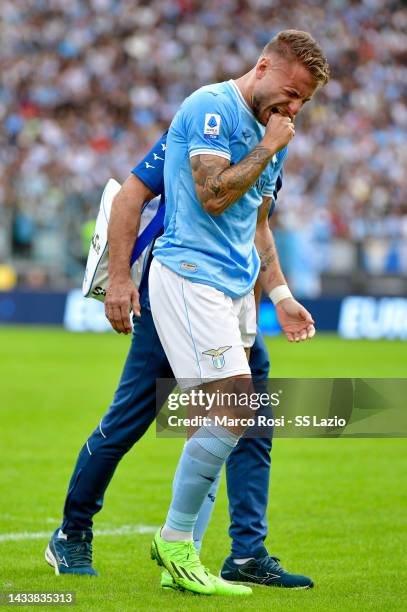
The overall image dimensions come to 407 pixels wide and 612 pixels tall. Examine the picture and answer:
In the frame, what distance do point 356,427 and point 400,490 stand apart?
250cm

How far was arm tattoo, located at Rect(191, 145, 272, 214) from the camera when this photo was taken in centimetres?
445

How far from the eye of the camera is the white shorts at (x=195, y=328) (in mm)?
4605

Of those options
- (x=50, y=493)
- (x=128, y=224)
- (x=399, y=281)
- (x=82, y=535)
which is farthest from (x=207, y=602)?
(x=399, y=281)

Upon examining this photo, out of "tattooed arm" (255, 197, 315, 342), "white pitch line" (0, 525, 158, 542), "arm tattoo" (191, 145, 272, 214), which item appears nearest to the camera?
"arm tattoo" (191, 145, 272, 214)

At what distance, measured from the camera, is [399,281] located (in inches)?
834

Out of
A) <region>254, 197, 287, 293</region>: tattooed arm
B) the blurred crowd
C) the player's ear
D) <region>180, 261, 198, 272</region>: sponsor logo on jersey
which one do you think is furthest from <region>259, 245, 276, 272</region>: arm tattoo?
the blurred crowd

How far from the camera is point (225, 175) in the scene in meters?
4.45

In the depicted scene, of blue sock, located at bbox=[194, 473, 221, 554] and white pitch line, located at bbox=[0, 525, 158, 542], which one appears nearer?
blue sock, located at bbox=[194, 473, 221, 554]

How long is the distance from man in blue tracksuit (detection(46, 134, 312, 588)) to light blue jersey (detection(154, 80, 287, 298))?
0.61 feet

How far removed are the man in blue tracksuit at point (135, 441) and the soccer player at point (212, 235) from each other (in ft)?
0.54

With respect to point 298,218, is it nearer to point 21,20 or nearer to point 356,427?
point 21,20

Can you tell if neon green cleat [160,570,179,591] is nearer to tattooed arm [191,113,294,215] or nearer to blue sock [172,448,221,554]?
blue sock [172,448,221,554]

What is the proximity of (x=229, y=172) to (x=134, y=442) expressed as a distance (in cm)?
138

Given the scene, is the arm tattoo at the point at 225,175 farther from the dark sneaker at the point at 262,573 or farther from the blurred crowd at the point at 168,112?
the blurred crowd at the point at 168,112
